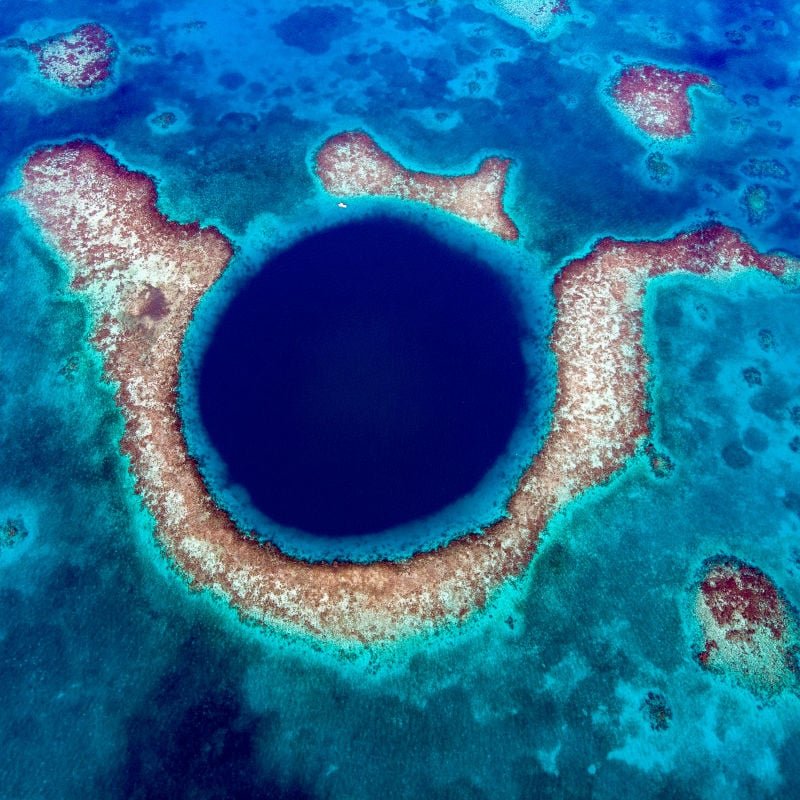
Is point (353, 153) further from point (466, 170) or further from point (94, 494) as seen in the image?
point (94, 494)

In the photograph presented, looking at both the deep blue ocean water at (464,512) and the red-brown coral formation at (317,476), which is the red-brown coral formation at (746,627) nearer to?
the deep blue ocean water at (464,512)

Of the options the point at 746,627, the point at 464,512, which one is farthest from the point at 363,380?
the point at 746,627

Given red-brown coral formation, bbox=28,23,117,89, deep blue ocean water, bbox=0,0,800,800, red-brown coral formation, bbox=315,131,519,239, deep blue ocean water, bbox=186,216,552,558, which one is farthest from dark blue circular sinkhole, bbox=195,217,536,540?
red-brown coral formation, bbox=28,23,117,89

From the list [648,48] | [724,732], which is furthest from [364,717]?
[648,48]

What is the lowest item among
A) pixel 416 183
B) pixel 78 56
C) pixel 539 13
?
pixel 416 183

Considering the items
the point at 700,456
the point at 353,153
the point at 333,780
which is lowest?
the point at 333,780

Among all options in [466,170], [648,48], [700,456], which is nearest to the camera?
[700,456]

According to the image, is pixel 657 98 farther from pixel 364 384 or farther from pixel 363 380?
pixel 364 384
